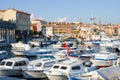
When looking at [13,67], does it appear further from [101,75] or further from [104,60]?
[104,60]

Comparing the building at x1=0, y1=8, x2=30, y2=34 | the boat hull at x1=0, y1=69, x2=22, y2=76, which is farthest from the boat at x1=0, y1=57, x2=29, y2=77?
the building at x1=0, y1=8, x2=30, y2=34

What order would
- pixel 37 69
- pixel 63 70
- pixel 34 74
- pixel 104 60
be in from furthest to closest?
pixel 104 60, pixel 37 69, pixel 34 74, pixel 63 70

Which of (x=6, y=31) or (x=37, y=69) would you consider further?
(x=6, y=31)

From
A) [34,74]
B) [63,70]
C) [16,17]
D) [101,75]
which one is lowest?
[34,74]

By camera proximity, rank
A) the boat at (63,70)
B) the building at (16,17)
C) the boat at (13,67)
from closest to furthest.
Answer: the boat at (63,70) → the boat at (13,67) → the building at (16,17)

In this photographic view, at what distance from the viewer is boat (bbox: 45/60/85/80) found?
22.0 m

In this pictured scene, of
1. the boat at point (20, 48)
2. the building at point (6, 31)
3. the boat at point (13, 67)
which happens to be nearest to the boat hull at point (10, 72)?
the boat at point (13, 67)

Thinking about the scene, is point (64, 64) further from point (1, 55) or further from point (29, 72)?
point (1, 55)

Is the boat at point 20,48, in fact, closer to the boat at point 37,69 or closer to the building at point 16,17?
the boat at point 37,69

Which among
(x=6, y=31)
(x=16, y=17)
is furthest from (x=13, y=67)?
(x=16, y=17)

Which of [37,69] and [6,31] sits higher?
[6,31]

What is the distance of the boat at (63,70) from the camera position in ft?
72.2

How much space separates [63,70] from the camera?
2281 cm

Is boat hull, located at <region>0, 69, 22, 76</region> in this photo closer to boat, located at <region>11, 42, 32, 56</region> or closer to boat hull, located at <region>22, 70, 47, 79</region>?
boat hull, located at <region>22, 70, 47, 79</region>
